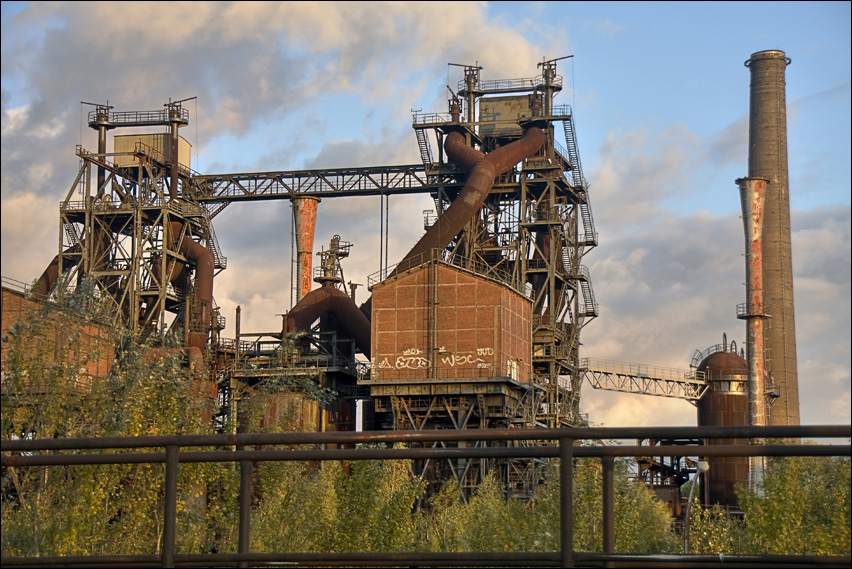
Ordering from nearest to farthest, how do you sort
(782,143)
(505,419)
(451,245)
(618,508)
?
1. (618,508)
2. (505,419)
3. (451,245)
4. (782,143)

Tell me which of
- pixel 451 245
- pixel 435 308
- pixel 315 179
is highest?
pixel 315 179

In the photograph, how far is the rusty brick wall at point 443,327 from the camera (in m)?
48.4

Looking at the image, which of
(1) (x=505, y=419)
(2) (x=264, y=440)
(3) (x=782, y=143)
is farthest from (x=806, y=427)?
(3) (x=782, y=143)

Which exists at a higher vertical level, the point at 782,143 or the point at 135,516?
the point at 782,143

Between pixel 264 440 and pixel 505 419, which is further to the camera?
pixel 505 419

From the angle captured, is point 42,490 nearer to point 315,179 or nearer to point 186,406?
point 186,406

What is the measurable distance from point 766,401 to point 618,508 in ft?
139

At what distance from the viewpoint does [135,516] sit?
1870 cm

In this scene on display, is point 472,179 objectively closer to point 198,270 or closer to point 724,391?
point 198,270

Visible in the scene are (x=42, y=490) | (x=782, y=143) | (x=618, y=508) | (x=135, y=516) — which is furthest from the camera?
(x=782, y=143)

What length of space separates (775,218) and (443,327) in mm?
24996

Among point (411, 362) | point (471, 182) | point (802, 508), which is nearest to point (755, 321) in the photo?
point (471, 182)

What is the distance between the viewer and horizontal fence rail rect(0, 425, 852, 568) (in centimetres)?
582

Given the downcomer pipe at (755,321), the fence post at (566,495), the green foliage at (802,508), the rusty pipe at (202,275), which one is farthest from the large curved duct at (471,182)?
the fence post at (566,495)
